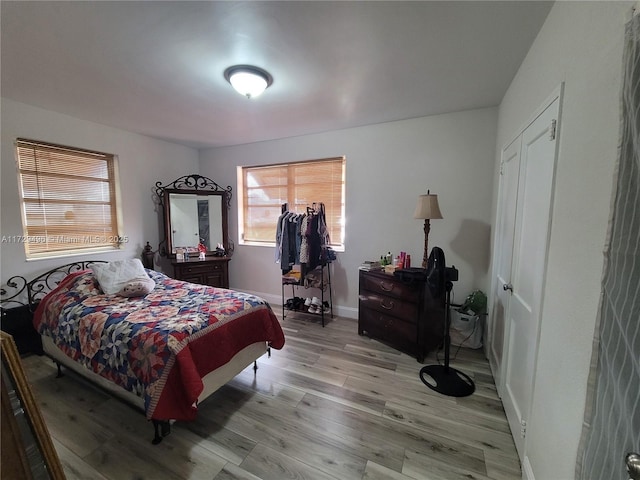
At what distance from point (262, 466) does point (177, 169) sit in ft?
13.4

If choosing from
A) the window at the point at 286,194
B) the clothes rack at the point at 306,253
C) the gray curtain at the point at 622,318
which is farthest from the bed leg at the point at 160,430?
the window at the point at 286,194

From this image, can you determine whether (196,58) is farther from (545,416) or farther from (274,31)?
(545,416)

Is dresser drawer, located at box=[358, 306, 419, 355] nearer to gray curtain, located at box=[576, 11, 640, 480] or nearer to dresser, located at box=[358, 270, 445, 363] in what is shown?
dresser, located at box=[358, 270, 445, 363]

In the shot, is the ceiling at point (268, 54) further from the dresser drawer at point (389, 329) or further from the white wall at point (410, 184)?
the dresser drawer at point (389, 329)

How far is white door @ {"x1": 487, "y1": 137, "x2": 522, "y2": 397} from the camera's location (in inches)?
74.3

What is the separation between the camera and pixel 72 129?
285cm

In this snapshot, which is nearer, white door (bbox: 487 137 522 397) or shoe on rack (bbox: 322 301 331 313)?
white door (bbox: 487 137 522 397)

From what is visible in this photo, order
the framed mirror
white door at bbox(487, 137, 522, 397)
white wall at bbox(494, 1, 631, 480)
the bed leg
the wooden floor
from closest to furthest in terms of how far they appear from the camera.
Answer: white wall at bbox(494, 1, 631, 480) → the wooden floor → the bed leg → white door at bbox(487, 137, 522, 397) → the framed mirror

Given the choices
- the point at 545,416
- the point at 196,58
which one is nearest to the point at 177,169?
the point at 196,58

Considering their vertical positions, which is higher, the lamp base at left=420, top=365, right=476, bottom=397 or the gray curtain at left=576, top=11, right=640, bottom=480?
the gray curtain at left=576, top=11, right=640, bottom=480

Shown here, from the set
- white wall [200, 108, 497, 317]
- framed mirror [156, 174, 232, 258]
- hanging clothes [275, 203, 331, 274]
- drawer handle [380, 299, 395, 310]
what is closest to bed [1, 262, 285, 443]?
hanging clothes [275, 203, 331, 274]

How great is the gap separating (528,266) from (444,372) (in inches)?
49.9

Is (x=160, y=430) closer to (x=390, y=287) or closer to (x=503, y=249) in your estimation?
(x=390, y=287)

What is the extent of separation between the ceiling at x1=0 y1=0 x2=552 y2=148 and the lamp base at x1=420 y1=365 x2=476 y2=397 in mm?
2492
